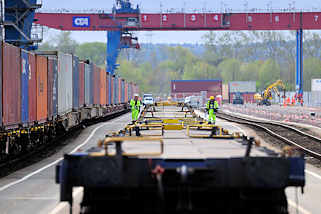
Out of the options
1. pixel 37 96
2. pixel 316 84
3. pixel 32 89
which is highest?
pixel 316 84

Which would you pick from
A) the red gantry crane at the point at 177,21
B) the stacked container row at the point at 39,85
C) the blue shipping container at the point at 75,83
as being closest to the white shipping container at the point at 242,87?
the red gantry crane at the point at 177,21

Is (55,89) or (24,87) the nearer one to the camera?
(24,87)

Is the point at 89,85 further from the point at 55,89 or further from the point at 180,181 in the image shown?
the point at 180,181

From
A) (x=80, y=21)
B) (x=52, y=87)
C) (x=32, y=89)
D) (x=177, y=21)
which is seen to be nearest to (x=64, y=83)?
(x=52, y=87)

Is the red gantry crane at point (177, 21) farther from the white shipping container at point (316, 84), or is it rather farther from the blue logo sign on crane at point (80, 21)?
the white shipping container at point (316, 84)

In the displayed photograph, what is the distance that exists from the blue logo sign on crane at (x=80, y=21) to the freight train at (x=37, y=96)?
27851 mm

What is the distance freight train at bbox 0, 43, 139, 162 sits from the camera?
14.8 metres

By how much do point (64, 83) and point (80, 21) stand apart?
119 ft

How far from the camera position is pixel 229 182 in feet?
17.7

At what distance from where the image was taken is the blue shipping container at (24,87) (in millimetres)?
16297

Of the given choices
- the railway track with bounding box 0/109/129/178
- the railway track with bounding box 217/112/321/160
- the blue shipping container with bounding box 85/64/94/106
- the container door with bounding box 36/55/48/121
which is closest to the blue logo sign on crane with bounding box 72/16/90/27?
the blue shipping container with bounding box 85/64/94/106

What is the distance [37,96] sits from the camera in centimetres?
1830

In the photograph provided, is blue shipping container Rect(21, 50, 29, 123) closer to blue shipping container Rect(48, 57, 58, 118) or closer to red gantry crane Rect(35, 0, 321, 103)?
blue shipping container Rect(48, 57, 58, 118)

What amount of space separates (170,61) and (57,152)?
491ft
